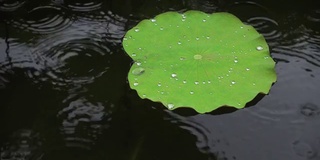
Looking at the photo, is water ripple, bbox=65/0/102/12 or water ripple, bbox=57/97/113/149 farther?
water ripple, bbox=65/0/102/12

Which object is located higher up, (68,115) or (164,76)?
(164,76)

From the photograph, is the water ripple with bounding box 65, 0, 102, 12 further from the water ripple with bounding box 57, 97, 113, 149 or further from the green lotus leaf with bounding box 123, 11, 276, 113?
the water ripple with bounding box 57, 97, 113, 149

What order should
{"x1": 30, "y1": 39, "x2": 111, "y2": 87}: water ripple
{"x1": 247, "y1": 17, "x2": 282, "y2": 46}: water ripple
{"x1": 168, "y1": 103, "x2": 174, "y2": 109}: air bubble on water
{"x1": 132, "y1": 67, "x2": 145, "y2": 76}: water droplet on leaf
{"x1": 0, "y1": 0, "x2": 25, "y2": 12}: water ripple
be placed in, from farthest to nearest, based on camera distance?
1. {"x1": 0, "y1": 0, "x2": 25, "y2": 12}: water ripple
2. {"x1": 247, "y1": 17, "x2": 282, "y2": 46}: water ripple
3. {"x1": 30, "y1": 39, "x2": 111, "y2": 87}: water ripple
4. {"x1": 132, "y1": 67, "x2": 145, "y2": 76}: water droplet on leaf
5. {"x1": 168, "y1": 103, "x2": 174, "y2": 109}: air bubble on water

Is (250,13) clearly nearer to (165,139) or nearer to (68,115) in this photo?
(165,139)

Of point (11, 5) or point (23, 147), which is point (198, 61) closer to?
point (23, 147)

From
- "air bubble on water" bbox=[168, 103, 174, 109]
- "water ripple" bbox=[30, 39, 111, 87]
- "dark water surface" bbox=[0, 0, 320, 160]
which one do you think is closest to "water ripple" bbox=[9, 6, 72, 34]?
"dark water surface" bbox=[0, 0, 320, 160]

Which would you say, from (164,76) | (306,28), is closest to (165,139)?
(164,76)

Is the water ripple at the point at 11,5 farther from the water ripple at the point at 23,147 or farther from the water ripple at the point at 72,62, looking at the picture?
the water ripple at the point at 23,147
